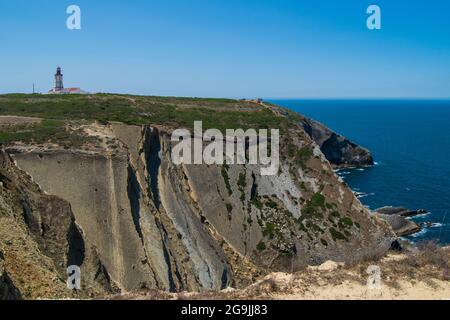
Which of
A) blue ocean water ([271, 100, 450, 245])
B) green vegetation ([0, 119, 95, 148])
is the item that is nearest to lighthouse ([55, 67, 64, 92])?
green vegetation ([0, 119, 95, 148])

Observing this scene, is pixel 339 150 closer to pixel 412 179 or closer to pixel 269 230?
pixel 412 179

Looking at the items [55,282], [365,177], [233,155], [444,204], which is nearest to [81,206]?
[55,282]

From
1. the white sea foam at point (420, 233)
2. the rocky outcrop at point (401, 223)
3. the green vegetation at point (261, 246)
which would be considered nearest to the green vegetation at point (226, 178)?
the green vegetation at point (261, 246)

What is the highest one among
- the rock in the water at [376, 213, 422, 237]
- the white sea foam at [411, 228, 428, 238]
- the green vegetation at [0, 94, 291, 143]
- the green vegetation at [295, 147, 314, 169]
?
the green vegetation at [0, 94, 291, 143]

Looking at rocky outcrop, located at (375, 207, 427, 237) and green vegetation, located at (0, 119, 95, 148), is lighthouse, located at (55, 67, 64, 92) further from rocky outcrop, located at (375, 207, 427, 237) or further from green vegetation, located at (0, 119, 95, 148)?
rocky outcrop, located at (375, 207, 427, 237)

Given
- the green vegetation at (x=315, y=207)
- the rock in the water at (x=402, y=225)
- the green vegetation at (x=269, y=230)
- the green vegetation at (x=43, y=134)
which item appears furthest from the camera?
the rock in the water at (x=402, y=225)

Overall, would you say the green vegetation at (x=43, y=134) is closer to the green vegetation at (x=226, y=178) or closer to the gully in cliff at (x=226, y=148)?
the gully in cliff at (x=226, y=148)
